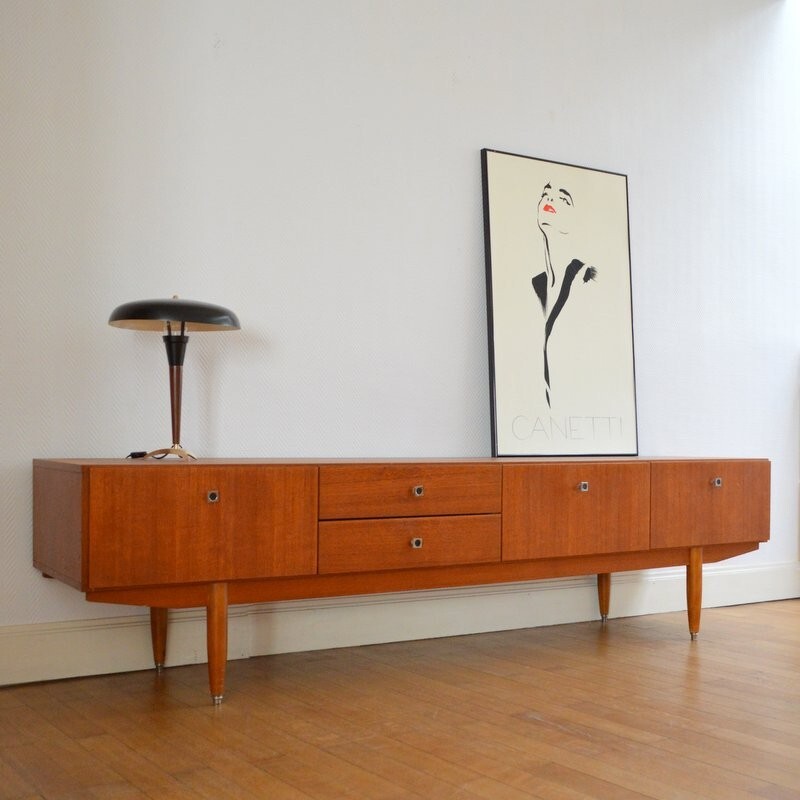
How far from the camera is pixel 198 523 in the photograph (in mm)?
2471

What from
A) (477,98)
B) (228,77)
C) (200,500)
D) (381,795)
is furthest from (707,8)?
(381,795)

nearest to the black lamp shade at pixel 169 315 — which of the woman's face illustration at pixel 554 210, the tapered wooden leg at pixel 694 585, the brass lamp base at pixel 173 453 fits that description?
the brass lamp base at pixel 173 453

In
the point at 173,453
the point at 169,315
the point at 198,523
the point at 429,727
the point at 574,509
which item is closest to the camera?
the point at 429,727

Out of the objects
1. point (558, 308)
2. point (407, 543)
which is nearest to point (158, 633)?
point (407, 543)

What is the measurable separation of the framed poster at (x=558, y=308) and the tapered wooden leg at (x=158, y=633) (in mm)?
1283

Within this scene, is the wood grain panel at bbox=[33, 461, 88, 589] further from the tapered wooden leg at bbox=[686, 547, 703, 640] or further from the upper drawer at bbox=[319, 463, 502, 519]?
the tapered wooden leg at bbox=[686, 547, 703, 640]

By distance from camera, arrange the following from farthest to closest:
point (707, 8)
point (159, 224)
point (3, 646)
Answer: point (707, 8) → point (159, 224) → point (3, 646)

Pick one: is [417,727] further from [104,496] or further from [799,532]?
[799,532]

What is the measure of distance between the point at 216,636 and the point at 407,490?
0.65 metres

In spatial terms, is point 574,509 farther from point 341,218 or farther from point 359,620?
point 341,218

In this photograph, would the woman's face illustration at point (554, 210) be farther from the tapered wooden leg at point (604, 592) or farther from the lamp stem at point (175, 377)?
the lamp stem at point (175, 377)

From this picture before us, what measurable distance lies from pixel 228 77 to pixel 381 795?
7.14 feet

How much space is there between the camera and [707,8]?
14.2ft

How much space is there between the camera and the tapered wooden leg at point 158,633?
2848 millimetres
